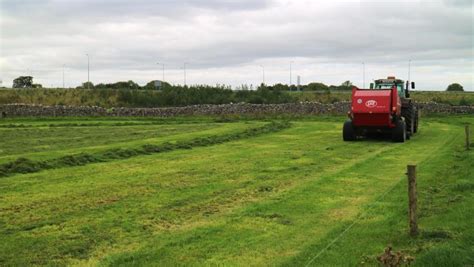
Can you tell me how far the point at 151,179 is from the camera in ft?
43.9

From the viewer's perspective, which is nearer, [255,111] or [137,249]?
[137,249]

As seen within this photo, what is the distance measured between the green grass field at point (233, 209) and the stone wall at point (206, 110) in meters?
28.5

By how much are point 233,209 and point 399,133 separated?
15.5 metres

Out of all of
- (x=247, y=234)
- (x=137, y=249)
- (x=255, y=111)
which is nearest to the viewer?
(x=137, y=249)

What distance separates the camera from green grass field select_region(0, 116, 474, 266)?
7285mm

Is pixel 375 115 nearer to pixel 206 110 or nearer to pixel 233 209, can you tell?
pixel 233 209

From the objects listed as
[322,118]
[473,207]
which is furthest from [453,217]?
[322,118]

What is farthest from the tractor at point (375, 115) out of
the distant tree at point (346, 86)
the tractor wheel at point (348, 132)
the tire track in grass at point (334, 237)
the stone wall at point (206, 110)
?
the distant tree at point (346, 86)

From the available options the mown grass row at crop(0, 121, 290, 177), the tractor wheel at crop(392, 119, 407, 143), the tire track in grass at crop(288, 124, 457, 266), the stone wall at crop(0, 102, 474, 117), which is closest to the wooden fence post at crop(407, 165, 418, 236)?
the tire track in grass at crop(288, 124, 457, 266)

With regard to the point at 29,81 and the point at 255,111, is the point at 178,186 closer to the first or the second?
the point at 255,111

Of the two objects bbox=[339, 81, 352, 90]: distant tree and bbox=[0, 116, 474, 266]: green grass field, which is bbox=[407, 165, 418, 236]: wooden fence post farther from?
bbox=[339, 81, 352, 90]: distant tree

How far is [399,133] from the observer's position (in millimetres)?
23625

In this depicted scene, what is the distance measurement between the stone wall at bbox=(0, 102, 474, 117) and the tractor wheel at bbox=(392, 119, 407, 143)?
22.8 meters

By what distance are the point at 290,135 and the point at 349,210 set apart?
1729 cm
